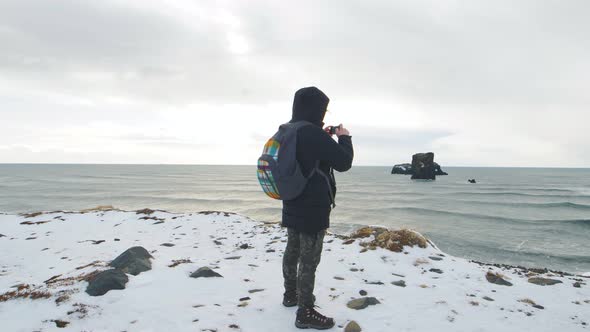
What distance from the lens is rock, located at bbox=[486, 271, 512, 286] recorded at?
6.70 meters

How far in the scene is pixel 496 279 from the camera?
6859 millimetres

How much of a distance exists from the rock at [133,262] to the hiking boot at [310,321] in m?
4.09

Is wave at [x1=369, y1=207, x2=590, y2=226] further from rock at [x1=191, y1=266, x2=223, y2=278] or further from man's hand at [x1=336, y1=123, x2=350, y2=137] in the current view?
man's hand at [x1=336, y1=123, x2=350, y2=137]

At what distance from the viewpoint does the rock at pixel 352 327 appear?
4285 millimetres

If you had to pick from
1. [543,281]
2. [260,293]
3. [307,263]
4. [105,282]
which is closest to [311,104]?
[307,263]

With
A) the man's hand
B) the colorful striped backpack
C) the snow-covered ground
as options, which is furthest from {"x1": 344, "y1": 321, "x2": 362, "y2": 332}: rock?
the man's hand

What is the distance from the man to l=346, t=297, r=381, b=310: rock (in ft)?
3.03

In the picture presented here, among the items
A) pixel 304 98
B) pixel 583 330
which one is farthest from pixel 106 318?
pixel 583 330

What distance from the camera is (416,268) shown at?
7582 mm

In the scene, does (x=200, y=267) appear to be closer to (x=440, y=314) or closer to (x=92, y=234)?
(x=440, y=314)

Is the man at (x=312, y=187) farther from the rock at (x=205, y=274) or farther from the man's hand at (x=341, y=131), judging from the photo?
the rock at (x=205, y=274)

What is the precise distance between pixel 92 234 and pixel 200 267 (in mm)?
8024

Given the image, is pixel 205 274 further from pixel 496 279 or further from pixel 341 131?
pixel 496 279

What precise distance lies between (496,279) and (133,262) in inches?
328
